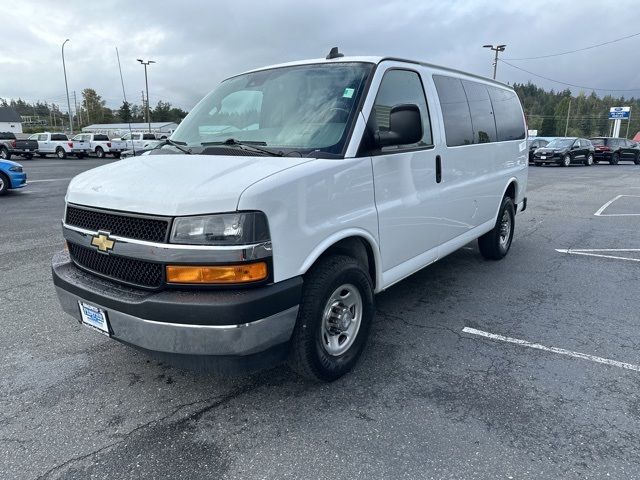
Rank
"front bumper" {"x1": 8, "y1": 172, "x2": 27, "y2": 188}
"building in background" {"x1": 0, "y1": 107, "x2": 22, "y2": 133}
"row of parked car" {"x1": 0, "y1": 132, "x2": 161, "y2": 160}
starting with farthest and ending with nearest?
"building in background" {"x1": 0, "y1": 107, "x2": 22, "y2": 133} < "row of parked car" {"x1": 0, "y1": 132, "x2": 161, "y2": 160} < "front bumper" {"x1": 8, "y1": 172, "x2": 27, "y2": 188}

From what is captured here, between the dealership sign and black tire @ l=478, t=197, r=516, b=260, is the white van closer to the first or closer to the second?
black tire @ l=478, t=197, r=516, b=260

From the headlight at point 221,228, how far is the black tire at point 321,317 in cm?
58

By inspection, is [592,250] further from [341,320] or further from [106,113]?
[106,113]

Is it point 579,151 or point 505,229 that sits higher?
point 505,229

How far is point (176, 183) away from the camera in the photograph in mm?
2625

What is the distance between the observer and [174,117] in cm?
10150

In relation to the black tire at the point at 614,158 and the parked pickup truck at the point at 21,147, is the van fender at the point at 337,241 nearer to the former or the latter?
the black tire at the point at 614,158

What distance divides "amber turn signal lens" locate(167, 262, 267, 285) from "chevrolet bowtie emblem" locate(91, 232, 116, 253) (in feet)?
1.62

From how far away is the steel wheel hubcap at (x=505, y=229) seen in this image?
20.9 feet

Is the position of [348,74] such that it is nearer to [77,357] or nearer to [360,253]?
[360,253]

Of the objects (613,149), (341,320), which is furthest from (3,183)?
(613,149)

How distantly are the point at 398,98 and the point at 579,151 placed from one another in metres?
27.9

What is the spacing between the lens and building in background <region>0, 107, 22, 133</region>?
300 ft

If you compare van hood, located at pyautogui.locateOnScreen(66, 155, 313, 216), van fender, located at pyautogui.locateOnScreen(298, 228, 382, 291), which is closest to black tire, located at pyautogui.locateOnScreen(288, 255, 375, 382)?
van fender, located at pyautogui.locateOnScreen(298, 228, 382, 291)
